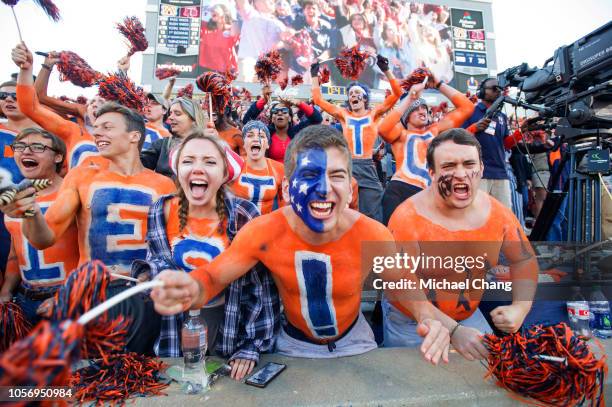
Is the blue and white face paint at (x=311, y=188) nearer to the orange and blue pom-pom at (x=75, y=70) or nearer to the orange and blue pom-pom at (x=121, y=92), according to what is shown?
the orange and blue pom-pom at (x=121, y=92)

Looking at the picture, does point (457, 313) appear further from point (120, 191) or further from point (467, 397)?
point (120, 191)

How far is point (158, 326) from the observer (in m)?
2.30

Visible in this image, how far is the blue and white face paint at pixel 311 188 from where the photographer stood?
6.05 ft

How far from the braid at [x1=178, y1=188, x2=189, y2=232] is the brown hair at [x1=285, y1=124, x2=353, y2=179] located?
856 millimetres

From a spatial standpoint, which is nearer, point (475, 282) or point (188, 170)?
point (188, 170)

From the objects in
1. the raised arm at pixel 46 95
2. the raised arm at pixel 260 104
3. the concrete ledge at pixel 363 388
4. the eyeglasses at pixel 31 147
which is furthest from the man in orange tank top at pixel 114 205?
the raised arm at pixel 260 104

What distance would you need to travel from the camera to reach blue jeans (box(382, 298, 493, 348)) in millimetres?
2578

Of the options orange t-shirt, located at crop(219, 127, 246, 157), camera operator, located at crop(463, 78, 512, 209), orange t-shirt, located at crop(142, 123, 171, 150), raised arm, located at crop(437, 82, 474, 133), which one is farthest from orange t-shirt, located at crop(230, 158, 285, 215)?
camera operator, located at crop(463, 78, 512, 209)

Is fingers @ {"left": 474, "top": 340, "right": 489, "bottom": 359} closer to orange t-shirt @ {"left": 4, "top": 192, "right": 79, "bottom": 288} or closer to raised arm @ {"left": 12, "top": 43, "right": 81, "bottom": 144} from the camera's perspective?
orange t-shirt @ {"left": 4, "top": 192, "right": 79, "bottom": 288}

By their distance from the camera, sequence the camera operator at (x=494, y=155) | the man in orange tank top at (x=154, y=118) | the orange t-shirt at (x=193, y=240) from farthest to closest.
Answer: the camera operator at (x=494, y=155) → the man in orange tank top at (x=154, y=118) → the orange t-shirt at (x=193, y=240)

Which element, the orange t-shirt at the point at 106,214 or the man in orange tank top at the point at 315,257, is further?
the orange t-shirt at the point at 106,214

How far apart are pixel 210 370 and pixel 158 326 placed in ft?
1.83

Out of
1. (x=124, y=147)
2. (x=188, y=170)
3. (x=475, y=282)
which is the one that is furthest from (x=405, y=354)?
(x=124, y=147)

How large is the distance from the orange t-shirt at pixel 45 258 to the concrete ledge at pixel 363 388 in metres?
1.29
